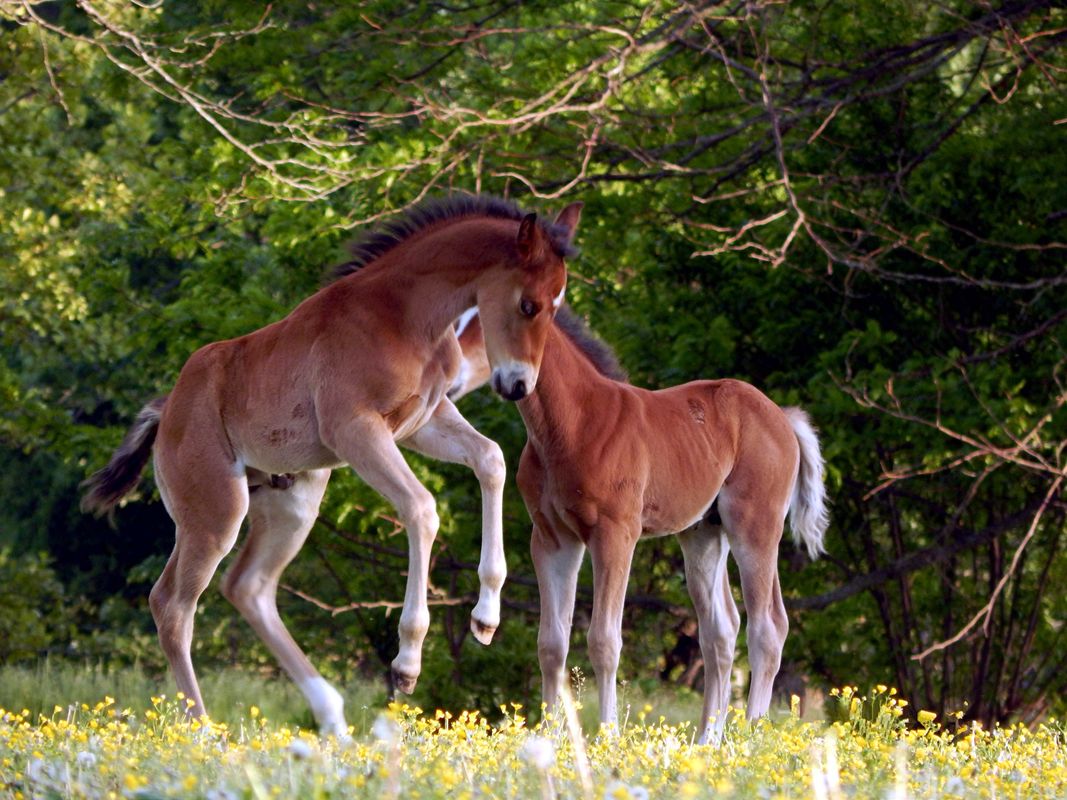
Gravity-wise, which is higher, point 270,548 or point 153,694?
point 270,548

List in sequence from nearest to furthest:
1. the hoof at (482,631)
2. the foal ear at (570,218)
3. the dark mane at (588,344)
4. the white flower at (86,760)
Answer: the white flower at (86,760), the hoof at (482,631), the foal ear at (570,218), the dark mane at (588,344)

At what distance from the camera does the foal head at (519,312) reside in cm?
606

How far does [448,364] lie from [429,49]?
7.13 meters

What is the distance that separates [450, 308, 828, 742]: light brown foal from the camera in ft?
23.0

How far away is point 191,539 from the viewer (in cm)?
671

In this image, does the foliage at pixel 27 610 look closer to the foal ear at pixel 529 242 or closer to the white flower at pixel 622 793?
the foal ear at pixel 529 242

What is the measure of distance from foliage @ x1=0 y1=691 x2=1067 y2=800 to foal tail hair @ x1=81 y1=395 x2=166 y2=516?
1315 mm

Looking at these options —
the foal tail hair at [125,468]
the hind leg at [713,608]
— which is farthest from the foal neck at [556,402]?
the foal tail hair at [125,468]

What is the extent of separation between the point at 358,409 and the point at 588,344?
1916 millimetres

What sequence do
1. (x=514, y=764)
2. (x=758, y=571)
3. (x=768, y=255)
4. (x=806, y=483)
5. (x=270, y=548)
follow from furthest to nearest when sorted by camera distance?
1. (x=768, y=255)
2. (x=806, y=483)
3. (x=758, y=571)
4. (x=270, y=548)
5. (x=514, y=764)

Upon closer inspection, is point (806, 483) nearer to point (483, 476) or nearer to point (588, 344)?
point (588, 344)

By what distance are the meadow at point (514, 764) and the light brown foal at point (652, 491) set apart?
2.58 feet

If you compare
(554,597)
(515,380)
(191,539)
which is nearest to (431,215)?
(515,380)

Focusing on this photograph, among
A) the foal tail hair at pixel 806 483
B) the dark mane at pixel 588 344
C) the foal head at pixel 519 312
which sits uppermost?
the foal head at pixel 519 312
